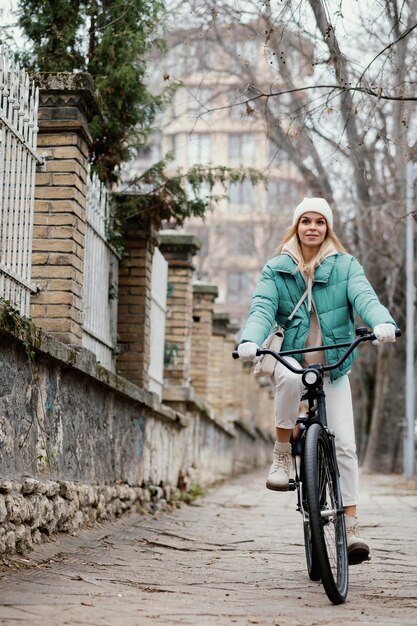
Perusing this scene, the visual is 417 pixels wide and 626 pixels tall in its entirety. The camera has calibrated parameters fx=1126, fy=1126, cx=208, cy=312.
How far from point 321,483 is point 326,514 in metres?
0.23

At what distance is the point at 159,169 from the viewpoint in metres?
10.6

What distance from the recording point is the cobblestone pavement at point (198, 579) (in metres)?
4.67

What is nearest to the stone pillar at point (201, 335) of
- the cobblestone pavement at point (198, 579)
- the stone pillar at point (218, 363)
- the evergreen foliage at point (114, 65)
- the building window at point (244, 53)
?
the stone pillar at point (218, 363)

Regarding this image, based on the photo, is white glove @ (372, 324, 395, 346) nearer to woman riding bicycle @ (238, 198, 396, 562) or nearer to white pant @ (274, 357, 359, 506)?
woman riding bicycle @ (238, 198, 396, 562)

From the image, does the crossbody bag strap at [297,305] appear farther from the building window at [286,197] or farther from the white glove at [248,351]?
the building window at [286,197]

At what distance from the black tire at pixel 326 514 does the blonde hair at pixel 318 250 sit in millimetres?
919

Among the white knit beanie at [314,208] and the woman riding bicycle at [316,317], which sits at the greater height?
the white knit beanie at [314,208]

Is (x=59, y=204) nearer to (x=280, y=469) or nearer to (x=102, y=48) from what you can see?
(x=102, y=48)

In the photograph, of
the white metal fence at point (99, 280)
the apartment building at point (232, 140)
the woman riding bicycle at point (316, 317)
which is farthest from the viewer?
the apartment building at point (232, 140)

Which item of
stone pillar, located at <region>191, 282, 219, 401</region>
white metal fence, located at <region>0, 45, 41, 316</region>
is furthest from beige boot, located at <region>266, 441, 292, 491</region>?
stone pillar, located at <region>191, 282, 219, 401</region>

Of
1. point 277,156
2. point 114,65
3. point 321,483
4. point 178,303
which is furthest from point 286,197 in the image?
point 321,483

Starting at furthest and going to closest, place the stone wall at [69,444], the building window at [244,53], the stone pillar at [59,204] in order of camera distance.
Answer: the building window at [244,53] < the stone pillar at [59,204] < the stone wall at [69,444]

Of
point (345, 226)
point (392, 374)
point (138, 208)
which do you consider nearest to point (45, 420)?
point (138, 208)

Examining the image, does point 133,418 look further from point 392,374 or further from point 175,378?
point 392,374
